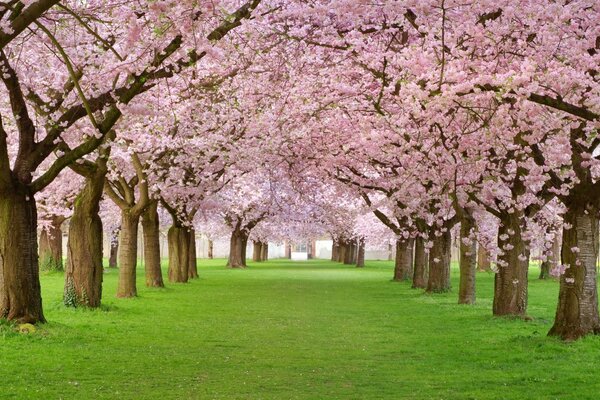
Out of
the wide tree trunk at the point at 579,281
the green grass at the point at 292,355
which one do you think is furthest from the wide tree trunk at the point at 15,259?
the wide tree trunk at the point at 579,281

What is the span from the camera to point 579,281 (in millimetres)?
18016

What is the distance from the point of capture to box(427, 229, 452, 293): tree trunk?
3694 centimetres

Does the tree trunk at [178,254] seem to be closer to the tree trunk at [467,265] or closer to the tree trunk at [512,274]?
the tree trunk at [467,265]

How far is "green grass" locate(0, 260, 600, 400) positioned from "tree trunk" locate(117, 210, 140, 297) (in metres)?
4.06

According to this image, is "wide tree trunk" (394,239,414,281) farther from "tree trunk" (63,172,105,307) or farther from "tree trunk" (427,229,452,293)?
"tree trunk" (63,172,105,307)

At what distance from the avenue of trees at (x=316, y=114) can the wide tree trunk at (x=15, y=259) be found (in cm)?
3

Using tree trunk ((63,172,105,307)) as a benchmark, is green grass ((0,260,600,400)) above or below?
below

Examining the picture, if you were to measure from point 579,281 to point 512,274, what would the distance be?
6.18 meters

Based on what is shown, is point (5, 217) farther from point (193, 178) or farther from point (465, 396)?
point (193, 178)

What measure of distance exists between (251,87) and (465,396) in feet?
45.0

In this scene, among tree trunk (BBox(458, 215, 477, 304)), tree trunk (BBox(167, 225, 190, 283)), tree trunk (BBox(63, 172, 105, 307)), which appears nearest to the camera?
tree trunk (BBox(63, 172, 105, 307))

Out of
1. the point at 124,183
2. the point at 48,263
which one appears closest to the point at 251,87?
the point at 124,183

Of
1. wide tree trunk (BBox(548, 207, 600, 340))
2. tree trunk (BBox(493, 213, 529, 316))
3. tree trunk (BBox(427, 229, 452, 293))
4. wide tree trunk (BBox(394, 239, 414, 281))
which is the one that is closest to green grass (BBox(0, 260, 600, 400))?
wide tree trunk (BBox(548, 207, 600, 340))

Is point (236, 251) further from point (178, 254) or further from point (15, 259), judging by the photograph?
point (15, 259)
